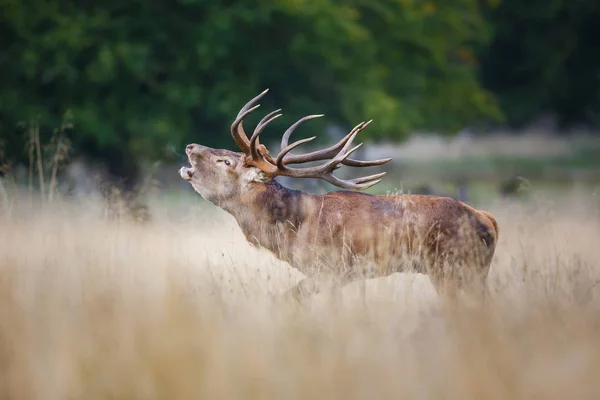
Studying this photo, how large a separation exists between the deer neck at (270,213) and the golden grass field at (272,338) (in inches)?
13.9

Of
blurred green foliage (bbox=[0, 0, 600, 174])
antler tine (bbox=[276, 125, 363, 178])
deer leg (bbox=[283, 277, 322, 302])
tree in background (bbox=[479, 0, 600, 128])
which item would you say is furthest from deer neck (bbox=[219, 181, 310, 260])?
tree in background (bbox=[479, 0, 600, 128])

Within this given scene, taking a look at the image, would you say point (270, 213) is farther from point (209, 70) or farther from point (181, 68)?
point (209, 70)

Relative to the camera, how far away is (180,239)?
28.5 ft

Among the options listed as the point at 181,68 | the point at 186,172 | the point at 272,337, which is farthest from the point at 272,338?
the point at 181,68

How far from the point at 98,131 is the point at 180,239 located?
21.5 feet

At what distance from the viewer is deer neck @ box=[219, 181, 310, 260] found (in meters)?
6.85

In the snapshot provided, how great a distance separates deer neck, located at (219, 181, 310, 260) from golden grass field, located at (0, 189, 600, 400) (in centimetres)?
35

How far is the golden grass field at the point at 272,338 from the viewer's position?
156 inches

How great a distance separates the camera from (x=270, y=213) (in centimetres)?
699

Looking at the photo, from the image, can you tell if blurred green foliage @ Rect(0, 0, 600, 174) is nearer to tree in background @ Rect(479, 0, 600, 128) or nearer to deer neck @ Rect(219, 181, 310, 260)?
deer neck @ Rect(219, 181, 310, 260)

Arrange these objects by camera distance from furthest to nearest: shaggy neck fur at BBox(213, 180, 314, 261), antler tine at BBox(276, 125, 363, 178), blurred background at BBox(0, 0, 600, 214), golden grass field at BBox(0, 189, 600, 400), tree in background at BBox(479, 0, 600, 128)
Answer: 1. tree in background at BBox(479, 0, 600, 128)
2. blurred background at BBox(0, 0, 600, 214)
3. antler tine at BBox(276, 125, 363, 178)
4. shaggy neck fur at BBox(213, 180, 314, 261)
5. golden grass field at BBox(0, 189, 600, 400)

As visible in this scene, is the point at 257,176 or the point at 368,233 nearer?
the point at 368,233

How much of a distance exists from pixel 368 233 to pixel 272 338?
2284 millimetres

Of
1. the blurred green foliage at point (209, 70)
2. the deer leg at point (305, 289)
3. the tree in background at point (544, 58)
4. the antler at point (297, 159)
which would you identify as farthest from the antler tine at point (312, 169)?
the tree in background at point (544, 58)
